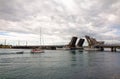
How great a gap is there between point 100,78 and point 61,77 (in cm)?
593

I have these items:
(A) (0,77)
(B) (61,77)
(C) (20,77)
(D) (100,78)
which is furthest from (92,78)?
(A) (0,77)

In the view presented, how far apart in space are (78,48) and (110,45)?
130 ft

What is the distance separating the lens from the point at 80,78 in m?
26.8

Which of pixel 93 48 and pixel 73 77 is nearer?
pixel 73 77

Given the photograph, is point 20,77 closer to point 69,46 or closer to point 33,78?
point 33,78

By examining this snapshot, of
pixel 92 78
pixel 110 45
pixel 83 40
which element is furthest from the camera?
pixel 83 40

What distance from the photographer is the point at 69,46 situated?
615 feet

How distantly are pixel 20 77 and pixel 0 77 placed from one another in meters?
3.04

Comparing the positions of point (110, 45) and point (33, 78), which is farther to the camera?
point (110, 45)

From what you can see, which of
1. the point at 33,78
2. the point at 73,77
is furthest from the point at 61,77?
the point at 33,78

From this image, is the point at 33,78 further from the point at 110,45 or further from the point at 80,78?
the point at 110,45

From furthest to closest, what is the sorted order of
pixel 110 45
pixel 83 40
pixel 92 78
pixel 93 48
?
pixel 83 40 < pixel 93 48 < pixel 110 45 < pixel 92 78

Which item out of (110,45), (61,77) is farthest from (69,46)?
(61,77)

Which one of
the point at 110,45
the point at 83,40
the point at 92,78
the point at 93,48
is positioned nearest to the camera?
the point at 92,78
